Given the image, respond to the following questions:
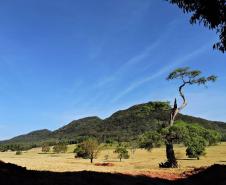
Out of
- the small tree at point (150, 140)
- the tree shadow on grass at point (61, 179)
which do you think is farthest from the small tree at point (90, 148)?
the tree shadow on grass at point (61, 179)

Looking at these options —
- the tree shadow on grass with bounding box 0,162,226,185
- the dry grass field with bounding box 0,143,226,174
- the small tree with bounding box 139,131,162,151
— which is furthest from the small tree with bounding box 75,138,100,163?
the tree shadow on grass with bounding box 0,162,226,185

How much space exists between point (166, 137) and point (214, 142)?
554cm

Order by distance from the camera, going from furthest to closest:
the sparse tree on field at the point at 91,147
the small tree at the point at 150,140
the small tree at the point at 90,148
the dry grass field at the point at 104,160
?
the small tree at the point at 90,148 < the sparse tree on field at the point at 91,147 < the small tree at the point at 150,140 < the dry grass field at the point at 104,160

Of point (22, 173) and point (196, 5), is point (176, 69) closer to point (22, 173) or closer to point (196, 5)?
point (196, 5)

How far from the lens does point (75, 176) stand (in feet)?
70.7

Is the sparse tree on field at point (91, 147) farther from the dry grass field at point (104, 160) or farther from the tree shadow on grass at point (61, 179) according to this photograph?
the tree shadow on grass at point (61, 179)

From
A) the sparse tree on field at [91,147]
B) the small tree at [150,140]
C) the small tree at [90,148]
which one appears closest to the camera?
the small tree at [150,140]

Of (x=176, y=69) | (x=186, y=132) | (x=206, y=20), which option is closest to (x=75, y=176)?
(x=206, y=20)

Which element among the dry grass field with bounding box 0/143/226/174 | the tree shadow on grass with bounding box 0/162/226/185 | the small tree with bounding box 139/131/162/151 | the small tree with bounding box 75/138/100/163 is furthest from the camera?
the small tree with bounding box 75/138/100/163

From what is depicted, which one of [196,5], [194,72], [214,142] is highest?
[194,72]

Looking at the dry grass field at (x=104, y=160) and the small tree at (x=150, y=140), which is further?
the small tree at (x=150, y=140)

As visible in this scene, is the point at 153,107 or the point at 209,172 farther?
the point at 153,107

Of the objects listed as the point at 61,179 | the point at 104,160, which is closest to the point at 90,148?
the point at 104,160

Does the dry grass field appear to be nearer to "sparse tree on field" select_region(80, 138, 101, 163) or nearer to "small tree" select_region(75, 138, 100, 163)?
"small tree" select_region(75, 138, 100, 163)
